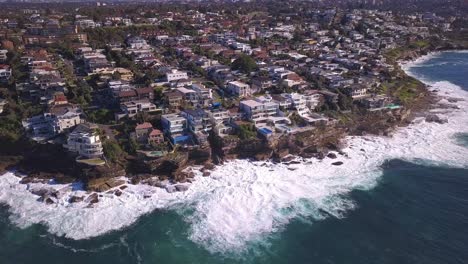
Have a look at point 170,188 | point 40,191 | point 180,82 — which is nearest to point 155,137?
point 170,188

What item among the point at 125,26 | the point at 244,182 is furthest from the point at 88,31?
the point at 244,182

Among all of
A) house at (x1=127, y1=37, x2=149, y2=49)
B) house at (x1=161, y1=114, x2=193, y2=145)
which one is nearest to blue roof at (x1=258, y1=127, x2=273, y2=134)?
house at (x1=161, y1=114, x2=193, y2=145)

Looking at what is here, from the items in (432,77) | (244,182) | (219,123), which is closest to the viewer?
(244,182)

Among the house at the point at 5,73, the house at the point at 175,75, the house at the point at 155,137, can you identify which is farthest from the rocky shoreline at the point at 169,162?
the house at the point at 5,73

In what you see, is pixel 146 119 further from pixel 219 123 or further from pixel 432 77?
pixel 432 77

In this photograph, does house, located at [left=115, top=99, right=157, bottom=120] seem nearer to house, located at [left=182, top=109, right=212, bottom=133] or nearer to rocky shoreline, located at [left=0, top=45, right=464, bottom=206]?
house, located at [left=182, top=109, right=212, bottom=133]

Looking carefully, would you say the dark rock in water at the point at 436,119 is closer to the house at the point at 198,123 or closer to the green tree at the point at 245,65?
the green tree at the point at 245,65

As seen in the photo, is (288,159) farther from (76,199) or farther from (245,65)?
(245,65)
